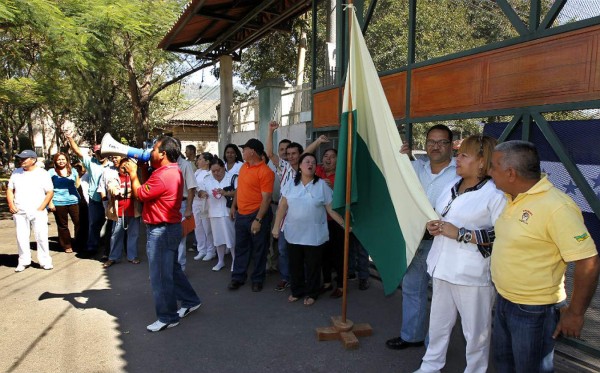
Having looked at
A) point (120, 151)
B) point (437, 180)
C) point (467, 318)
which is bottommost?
point (467, 318)

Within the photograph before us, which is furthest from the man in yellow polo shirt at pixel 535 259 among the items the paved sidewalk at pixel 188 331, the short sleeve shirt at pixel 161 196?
the short sleeve shirt at pixel 161 196

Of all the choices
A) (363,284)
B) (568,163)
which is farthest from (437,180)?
(363,284)

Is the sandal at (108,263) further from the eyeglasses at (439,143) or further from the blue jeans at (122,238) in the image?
the eyeglasses at (439,143)

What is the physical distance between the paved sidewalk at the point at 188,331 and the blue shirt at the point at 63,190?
143cm

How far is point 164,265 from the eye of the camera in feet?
12.5

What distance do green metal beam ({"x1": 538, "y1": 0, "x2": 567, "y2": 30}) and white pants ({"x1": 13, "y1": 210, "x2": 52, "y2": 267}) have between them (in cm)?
637

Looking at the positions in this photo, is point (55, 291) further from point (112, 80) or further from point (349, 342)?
point (112, 80)

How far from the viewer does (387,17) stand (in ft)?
23.9

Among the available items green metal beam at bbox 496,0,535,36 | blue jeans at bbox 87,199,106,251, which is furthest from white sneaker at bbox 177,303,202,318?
green metal beam at bbox 496,0,535,36

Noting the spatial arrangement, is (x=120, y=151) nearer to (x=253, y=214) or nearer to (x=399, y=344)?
(x=253, y=214)

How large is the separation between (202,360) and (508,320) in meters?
2.32

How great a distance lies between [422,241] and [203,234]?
406 centimetres

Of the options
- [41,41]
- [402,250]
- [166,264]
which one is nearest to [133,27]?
[41,41]

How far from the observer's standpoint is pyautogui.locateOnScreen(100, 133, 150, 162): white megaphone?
12.4ft
